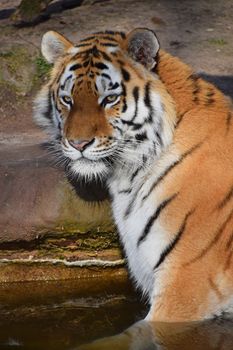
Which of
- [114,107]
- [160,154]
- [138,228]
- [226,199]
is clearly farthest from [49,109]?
[226,199]

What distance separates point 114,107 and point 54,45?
22.5 inches

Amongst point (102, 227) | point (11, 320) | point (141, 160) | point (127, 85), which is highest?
point (127, 85)

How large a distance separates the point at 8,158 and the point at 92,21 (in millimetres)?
3536

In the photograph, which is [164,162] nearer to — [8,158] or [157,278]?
[157,278]

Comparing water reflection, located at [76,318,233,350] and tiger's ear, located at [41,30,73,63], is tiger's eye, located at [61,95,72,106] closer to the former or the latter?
tiger's ear, located at [41,30,73,63]

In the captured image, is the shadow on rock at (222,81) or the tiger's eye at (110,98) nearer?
the tiger's eye at (110,98)

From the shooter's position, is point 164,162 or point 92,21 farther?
point 92,21

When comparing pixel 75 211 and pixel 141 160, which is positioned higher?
pixel 141 160

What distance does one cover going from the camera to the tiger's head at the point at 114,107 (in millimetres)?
4574

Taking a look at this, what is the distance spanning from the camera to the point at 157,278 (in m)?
4.62

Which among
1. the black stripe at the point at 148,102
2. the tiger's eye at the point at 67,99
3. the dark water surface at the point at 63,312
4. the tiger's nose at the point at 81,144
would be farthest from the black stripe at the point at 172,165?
the dark water surface at the point at 63,312

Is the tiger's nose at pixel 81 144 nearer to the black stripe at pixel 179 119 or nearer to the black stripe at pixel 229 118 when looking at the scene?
the black stripe at pixel 179 119

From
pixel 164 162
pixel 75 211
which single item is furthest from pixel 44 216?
pixel 164 162

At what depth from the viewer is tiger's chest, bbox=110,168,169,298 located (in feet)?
15.4
